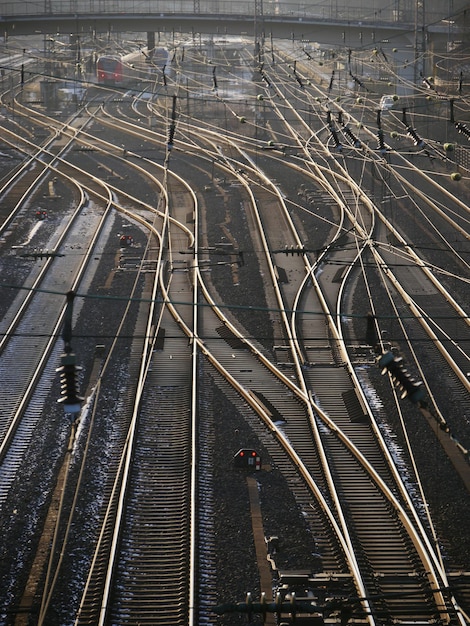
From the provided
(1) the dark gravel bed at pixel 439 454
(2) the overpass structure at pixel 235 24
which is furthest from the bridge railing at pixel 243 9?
(1) the dark gravel bed at pixel 439 454

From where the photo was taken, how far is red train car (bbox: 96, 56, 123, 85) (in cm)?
4228

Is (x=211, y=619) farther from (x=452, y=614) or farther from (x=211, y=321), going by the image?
(x=211, y=321)

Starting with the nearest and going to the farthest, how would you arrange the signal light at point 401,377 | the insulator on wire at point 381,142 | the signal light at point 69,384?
the signal light at point 401,377 < the signal light at point 69,384 < the insulator on wire at point 381,142

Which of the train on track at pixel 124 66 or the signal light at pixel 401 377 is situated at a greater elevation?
the train on track at pixel 124 66

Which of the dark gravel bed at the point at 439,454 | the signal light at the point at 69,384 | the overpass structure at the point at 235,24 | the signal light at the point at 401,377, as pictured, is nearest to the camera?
the signal light at the point at 401,377

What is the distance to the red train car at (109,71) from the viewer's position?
139 feet

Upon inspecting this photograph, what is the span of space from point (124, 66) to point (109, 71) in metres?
1.99

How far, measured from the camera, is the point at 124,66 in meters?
44.4

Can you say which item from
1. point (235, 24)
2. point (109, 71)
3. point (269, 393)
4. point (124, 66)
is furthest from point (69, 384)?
point (235, 24)

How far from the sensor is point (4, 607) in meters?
7.33

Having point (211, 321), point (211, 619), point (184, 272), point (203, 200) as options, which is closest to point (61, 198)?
point (203, 200)

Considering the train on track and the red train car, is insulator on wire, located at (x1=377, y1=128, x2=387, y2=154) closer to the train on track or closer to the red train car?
the train on track

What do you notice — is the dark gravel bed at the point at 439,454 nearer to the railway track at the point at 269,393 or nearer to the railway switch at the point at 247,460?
the railway track at the point at 269,393

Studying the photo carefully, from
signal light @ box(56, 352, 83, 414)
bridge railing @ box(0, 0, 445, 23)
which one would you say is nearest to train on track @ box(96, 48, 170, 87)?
bridge railing @ box(0, 0, 445, 23)
